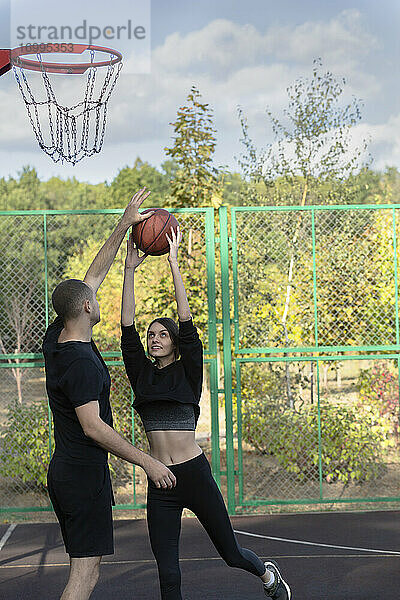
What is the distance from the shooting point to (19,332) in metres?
7.16

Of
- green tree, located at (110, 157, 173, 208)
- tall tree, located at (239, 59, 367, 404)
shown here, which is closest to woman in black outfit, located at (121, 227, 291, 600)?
tall tree, located at (239, 59, 367, 404)

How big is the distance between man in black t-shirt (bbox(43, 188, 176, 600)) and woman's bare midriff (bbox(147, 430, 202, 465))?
11.5 inches

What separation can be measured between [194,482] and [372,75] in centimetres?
2818

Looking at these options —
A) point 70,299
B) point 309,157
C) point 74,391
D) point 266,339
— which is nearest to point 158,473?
point 74,391

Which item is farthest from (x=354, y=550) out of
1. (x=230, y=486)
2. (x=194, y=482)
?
(x=194, y=482)

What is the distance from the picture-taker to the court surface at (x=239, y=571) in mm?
5008

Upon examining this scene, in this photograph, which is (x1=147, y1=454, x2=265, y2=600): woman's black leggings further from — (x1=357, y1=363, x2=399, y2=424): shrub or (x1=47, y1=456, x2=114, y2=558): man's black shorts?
(x1=357, y1=363, x2=399, y2=424): shrub

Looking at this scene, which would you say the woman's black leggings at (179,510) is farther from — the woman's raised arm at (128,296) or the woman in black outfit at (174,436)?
the woman's raised arm at (128,296)

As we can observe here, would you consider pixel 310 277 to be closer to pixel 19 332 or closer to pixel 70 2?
pixel 19 332

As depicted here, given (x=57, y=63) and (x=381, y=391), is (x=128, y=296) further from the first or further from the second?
(x=381, y=391)

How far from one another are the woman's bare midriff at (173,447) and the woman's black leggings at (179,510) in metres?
0.03

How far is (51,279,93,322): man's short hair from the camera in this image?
3.65 meters

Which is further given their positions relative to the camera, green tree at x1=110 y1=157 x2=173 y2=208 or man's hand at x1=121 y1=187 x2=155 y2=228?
green tree at x1=110 y1=157 x2=173 y2=208

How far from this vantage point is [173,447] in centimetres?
404
